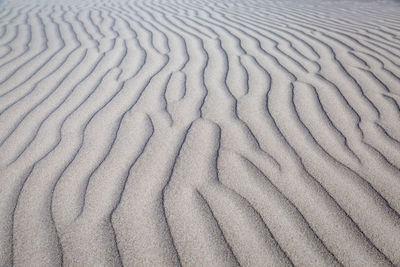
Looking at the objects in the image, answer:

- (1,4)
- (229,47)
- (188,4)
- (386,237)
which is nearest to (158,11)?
(188,4)

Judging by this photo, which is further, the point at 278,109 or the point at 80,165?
the point at 278,109

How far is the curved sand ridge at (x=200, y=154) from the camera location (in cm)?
121

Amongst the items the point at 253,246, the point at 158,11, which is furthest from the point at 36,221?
the point at 158,11

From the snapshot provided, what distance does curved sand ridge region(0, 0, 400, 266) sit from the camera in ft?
3.98

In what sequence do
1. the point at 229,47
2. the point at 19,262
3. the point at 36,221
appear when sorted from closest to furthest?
the point at 19,262 → the point at 36,221 → the point at 229,47

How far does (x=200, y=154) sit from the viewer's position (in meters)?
1.67

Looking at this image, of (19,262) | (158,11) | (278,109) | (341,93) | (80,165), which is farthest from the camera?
(158,11)

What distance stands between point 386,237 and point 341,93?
4.35 feet

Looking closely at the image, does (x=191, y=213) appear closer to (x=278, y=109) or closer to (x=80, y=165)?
(x=80, y=165)

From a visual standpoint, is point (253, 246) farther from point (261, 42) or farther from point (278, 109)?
point (261, 42)

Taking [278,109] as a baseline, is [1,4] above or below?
below

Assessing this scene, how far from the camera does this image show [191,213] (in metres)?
1.33

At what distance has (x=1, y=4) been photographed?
592 cm

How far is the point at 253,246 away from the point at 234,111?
1064 millimetres
